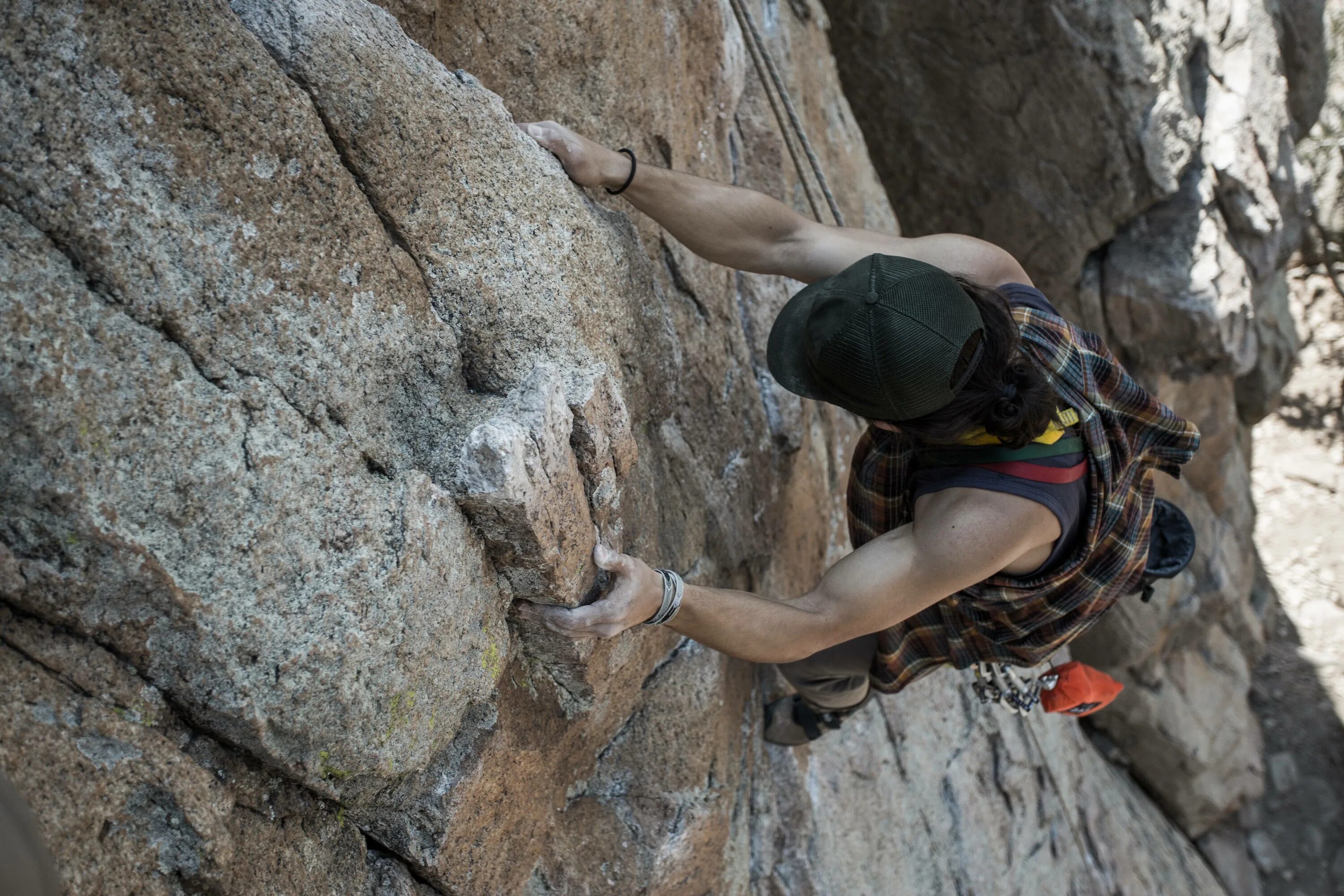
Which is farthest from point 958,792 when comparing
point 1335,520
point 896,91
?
point 1335,520

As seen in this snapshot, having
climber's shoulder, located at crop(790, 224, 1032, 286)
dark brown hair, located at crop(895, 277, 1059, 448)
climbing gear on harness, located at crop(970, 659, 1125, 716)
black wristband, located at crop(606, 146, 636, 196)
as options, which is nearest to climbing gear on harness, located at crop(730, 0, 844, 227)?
climber's shoulder, located at crop(790, 224, 1032, 286)

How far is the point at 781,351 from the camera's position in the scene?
2.05 meters

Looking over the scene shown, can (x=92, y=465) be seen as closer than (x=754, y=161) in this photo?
Yes

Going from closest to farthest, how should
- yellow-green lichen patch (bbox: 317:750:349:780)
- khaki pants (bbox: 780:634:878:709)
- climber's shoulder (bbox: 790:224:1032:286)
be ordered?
yellow-green lichen patch (bbox: 317:750:349:780)
climber's shoulder (bbox: 790:224:1032:286)
khaki pants (bbox: 780:634:878:709)

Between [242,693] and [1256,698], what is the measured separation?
7.79 meters

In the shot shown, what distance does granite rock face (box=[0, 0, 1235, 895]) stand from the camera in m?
1.29

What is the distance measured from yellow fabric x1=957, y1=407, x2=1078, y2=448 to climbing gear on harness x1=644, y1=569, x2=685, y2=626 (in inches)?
25.9

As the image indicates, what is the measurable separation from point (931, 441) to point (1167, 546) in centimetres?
131

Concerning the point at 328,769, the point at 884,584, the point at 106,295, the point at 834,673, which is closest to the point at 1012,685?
the point at 834,673

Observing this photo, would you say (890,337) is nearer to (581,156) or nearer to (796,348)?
(796,348)

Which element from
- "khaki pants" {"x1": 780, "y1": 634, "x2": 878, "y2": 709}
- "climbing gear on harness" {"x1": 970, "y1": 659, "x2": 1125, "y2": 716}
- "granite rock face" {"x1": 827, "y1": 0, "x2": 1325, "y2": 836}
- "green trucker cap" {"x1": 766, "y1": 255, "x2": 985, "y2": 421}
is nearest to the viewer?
"green trucker cap" {"x1": 766, "y1": 255, "x2": 985, "y2": 421}

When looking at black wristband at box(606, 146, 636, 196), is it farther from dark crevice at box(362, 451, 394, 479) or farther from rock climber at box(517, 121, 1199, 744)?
dark crevice at box(362, 451, 394, 479)

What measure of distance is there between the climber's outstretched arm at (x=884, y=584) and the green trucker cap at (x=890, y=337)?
0.28m

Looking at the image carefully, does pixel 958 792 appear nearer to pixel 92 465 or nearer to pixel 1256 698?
pixel 92 465
